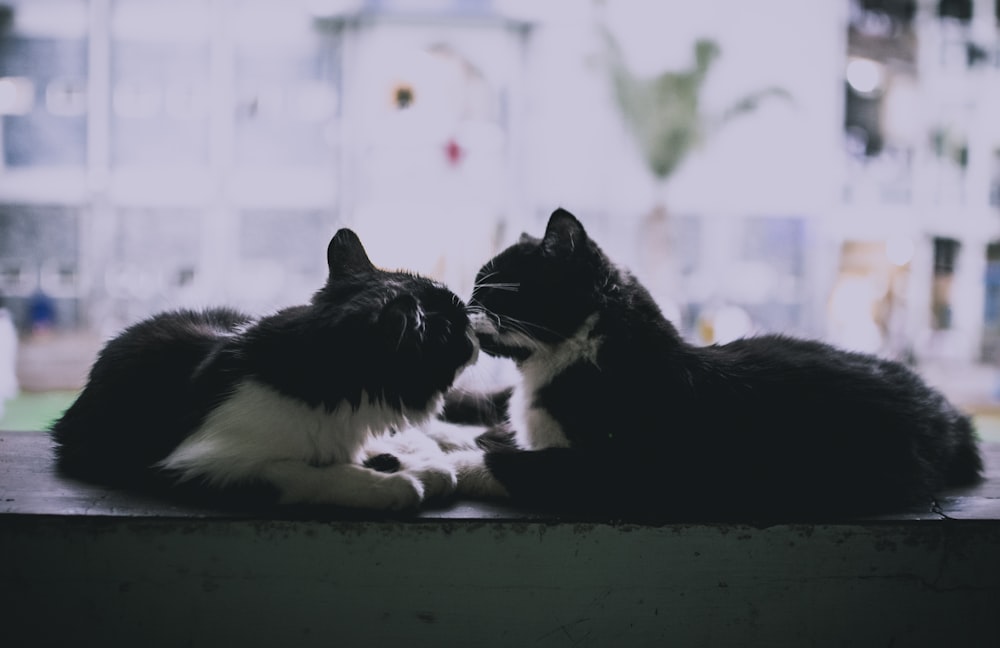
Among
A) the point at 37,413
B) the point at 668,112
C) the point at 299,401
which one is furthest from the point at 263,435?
the point at 668,112

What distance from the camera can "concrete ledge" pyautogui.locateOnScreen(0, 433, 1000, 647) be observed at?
1.10m

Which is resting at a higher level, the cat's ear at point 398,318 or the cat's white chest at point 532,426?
the cat's ear at point 398,318

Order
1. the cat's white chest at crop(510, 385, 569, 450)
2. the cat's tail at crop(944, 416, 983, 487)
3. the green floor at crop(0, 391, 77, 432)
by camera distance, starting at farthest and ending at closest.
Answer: the green floor at crop(0, 391, 77, 432) < the cat's tail at crop(944, 416, 983, 487) < the cat's white chest at crop(510, 385, 569, 450)

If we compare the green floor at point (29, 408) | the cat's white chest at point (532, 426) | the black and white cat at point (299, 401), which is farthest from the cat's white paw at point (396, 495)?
the green floor at point (29, 408)

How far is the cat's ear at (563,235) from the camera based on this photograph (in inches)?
59.1

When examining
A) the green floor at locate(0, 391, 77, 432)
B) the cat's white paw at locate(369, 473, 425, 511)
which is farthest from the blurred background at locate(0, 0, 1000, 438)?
the cat's white paw at locate(369, 473, 425, 511)

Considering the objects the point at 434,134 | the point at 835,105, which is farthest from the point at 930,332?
the point at 434,134

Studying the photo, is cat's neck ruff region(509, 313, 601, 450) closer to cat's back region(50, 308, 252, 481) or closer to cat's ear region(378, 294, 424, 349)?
cat's ear region(378, 294, 424, 349)

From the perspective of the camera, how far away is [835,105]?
10.9m

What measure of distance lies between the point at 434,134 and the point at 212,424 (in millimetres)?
7554

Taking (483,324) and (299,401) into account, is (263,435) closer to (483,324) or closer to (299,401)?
(299,401)

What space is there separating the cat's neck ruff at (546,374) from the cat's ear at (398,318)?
37cm

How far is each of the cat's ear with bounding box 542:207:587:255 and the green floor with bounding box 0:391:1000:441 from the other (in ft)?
18.8

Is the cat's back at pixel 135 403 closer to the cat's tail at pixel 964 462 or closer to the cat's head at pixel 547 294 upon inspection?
the cat's head at pixel 547 294
